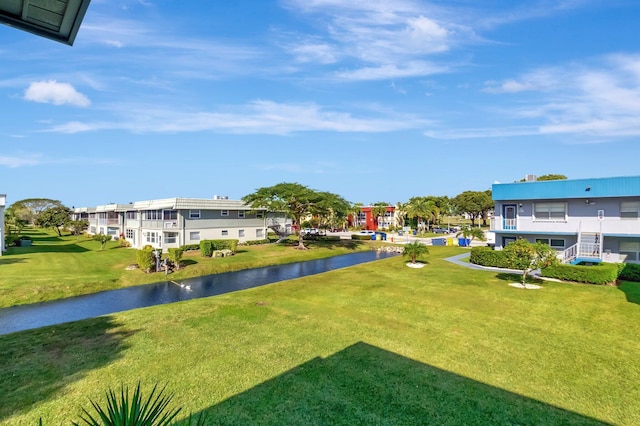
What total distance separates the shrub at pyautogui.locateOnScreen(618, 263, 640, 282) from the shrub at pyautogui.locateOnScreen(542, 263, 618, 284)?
1274 mm

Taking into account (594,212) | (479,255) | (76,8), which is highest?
(76,8)

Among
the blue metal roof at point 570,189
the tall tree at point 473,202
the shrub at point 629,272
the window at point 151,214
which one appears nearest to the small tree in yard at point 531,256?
the shrub at point 629,272

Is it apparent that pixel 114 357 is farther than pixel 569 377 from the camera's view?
Yes

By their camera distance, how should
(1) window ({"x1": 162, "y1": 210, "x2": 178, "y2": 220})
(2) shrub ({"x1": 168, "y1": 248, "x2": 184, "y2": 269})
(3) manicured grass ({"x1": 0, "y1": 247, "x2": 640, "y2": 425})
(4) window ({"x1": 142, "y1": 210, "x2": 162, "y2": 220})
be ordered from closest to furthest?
(3) manicured grass ({"x1": 0, "y1": 247, "x2": 640, "y2": 425})
(2) shrub ({"x1": 168, "y1": 248, "x2": 184, "y2": 269})
(1) window ({"x1": 162, "y1": 210, "x2": 178, "y2": 220})
(4) window ({"x1": 142, "y1": 210, "x2": 162, "y2": 220})

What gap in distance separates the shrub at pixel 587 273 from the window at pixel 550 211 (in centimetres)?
560

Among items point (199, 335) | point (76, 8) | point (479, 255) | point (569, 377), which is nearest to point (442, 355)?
point (569, 377)

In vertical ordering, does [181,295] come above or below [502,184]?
below

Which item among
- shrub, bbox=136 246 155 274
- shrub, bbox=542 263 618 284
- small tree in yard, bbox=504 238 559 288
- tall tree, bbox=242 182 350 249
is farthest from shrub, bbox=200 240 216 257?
shrub, bbox=542 263 618 284

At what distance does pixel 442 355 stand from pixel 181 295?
1665 cm

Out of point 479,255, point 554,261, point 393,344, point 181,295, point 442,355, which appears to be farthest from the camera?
point 479,255

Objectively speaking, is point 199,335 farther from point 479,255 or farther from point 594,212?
point 594,212

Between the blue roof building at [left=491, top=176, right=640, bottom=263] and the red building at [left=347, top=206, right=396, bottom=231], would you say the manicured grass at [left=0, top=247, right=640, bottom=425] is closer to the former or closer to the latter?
the blue roof building at [left=491, top=176, right=640, bottom=263]

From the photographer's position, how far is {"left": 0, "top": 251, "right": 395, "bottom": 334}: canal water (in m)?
16.6

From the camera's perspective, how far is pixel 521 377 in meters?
8.80
